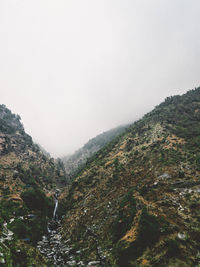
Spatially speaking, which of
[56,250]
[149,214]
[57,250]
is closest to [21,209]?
[56,250]

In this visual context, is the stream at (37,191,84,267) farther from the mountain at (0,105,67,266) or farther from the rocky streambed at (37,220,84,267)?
the mountain at (0,105,67,266)

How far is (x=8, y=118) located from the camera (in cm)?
14038

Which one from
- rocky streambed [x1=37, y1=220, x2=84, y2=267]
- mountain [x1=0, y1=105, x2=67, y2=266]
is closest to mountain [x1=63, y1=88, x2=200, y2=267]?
rocky streambed [x1=37, y1=220, x2=84, y2=267]

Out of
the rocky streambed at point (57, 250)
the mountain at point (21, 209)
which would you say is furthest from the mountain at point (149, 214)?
the mountain at point (21, 209)

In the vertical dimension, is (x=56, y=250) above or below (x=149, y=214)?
below

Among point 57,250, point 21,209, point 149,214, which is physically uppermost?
point 21,209

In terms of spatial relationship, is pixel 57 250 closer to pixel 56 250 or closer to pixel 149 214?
pixel 56 250

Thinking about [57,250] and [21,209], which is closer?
[57,250]

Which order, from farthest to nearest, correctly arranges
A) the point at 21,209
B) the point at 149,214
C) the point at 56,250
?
the point at 21,209 < the point at 56,250 < the point at 149,214

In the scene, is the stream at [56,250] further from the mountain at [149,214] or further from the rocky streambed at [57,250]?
the mountain at [149,214]

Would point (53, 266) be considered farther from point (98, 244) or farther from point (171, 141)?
point (171, 141)

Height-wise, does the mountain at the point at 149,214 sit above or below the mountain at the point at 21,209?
below

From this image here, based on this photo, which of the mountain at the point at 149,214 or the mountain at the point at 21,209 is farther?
the mountain at the point at 149,214

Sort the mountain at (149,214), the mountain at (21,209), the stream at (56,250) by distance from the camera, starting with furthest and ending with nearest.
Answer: the stream at (56,250) < the mountain at (149,214) < the mountain at (21,209)
